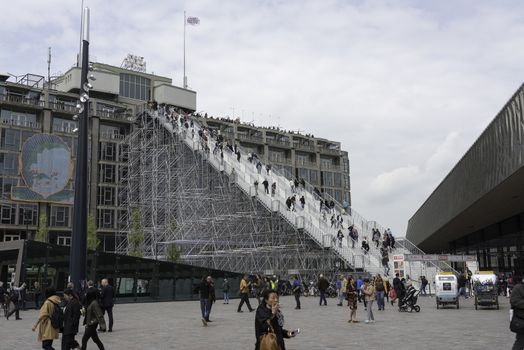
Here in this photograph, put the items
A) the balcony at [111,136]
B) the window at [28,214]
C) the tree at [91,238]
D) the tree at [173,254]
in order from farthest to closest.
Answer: the balcony at [111,136]
the window at [28,214]
the tree at [91,238]
the tree at [173,254]

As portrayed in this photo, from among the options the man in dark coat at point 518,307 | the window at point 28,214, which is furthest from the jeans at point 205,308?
the window at point 28,214

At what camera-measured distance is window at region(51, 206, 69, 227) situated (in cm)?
6500

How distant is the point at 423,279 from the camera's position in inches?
1268

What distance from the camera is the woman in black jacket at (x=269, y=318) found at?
23.8 feet

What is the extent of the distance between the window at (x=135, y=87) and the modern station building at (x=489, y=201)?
38.6 m

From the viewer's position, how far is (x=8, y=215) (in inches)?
2425

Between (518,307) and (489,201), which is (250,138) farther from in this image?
(518,307)

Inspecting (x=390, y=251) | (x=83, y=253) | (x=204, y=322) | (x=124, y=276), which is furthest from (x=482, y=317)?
(x=124, y=276)

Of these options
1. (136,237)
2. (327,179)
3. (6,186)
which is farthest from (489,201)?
(327,179)

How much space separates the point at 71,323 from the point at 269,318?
4696mm

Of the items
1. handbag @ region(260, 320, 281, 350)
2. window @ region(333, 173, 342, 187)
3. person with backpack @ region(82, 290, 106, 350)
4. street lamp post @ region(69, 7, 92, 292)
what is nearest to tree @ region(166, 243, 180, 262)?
street lamp post @ region(69, 7, 92, 292)

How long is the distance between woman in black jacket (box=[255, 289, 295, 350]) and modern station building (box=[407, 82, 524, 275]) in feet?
57.7

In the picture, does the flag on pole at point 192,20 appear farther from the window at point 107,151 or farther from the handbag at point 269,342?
the handbag at point 269,342

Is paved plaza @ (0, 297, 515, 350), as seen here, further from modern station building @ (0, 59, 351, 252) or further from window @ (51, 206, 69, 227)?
window @ (51, 206, 69, 227)
